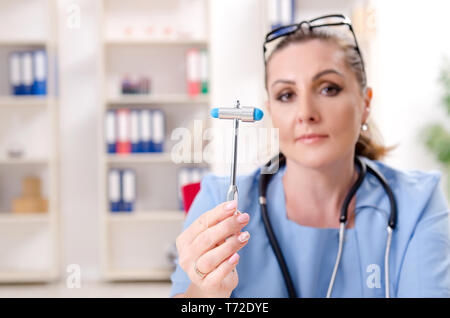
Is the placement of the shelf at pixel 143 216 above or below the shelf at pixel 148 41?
below

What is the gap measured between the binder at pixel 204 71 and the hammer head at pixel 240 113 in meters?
2.08

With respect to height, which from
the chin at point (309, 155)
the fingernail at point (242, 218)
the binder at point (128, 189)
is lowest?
the binder at point (128, 189)

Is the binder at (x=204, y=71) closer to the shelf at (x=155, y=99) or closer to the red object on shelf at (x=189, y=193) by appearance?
the shelf at (x=155, y=99)

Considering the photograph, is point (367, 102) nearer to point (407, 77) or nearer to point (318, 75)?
point (318, 75)

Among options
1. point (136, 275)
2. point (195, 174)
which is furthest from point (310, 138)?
point (195, 174)

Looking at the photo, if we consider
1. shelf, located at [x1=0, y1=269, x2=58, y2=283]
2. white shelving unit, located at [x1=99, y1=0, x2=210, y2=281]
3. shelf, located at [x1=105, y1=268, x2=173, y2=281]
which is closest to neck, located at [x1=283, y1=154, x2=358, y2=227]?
shelf, located at [x1=0, y1=269, x2=58, y2=283]

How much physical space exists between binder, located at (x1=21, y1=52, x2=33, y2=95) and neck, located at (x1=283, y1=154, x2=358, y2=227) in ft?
6.54

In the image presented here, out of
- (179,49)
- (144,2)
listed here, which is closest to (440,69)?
(179,49)

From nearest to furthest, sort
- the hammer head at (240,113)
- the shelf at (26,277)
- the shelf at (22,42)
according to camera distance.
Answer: the hammer head at (240,113), the shelf at (26,277), the shelf at (22,42)

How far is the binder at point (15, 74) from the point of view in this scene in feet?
7.45

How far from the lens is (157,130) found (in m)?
2.32

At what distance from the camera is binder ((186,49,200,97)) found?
236 centimetres

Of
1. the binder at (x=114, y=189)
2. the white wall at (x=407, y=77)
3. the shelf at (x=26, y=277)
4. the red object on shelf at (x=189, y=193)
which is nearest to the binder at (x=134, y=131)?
the binder at (x=114, y=189)
